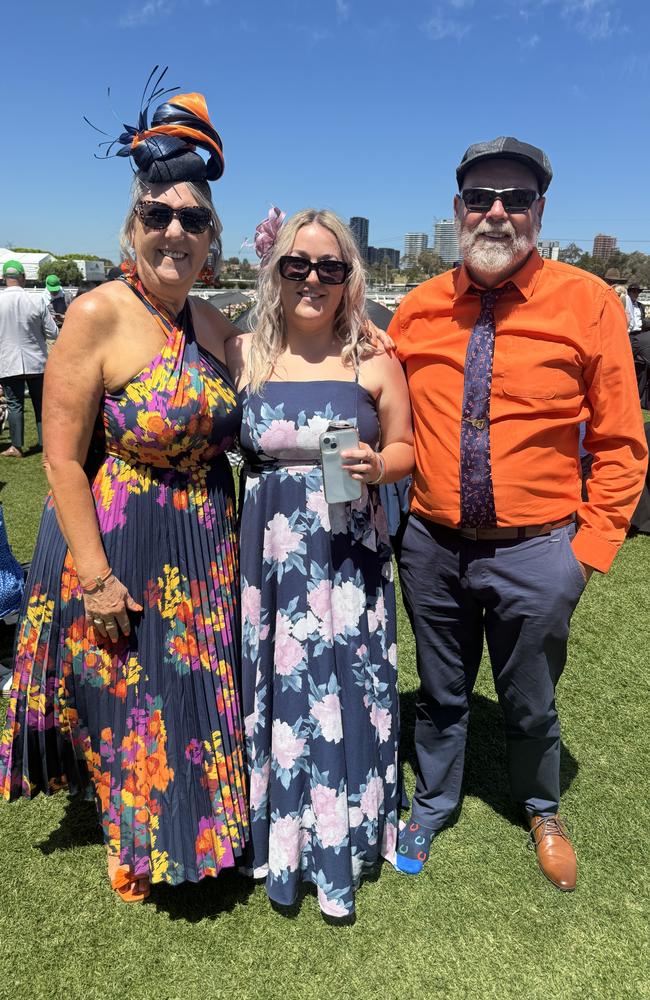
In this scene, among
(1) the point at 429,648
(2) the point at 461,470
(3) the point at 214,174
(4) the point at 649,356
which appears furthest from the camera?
(4) the point at 649,356

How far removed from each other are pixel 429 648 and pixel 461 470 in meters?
0.71

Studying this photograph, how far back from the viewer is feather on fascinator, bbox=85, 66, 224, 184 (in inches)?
74.3

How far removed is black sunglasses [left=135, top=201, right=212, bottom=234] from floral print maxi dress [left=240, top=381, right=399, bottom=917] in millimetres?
518

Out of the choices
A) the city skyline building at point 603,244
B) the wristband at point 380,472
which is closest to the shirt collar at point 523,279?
the wristband at point 380,472

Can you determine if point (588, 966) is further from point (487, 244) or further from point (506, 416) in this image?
point (487, 244)

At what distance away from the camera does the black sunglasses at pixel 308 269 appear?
206 cm

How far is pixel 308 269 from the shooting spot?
6.77 feet

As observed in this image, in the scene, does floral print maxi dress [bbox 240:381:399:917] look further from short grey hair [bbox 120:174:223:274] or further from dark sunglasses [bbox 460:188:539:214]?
dark sunglasses [bbox 460:188:539:214]

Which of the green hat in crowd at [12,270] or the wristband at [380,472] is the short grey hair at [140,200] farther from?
the green hat in crowd at [12,270]

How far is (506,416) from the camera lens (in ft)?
6.88

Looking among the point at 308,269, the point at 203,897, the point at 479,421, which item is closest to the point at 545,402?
the point at 479,421

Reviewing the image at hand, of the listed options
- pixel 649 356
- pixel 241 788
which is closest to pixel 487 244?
pixel 241 788

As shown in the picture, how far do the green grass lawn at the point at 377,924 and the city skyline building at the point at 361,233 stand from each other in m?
2.16

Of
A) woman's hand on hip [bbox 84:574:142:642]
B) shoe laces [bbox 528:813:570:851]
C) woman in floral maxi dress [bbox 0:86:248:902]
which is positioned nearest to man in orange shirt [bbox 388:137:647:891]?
shoe laces [bbox 528:813:570:851]
